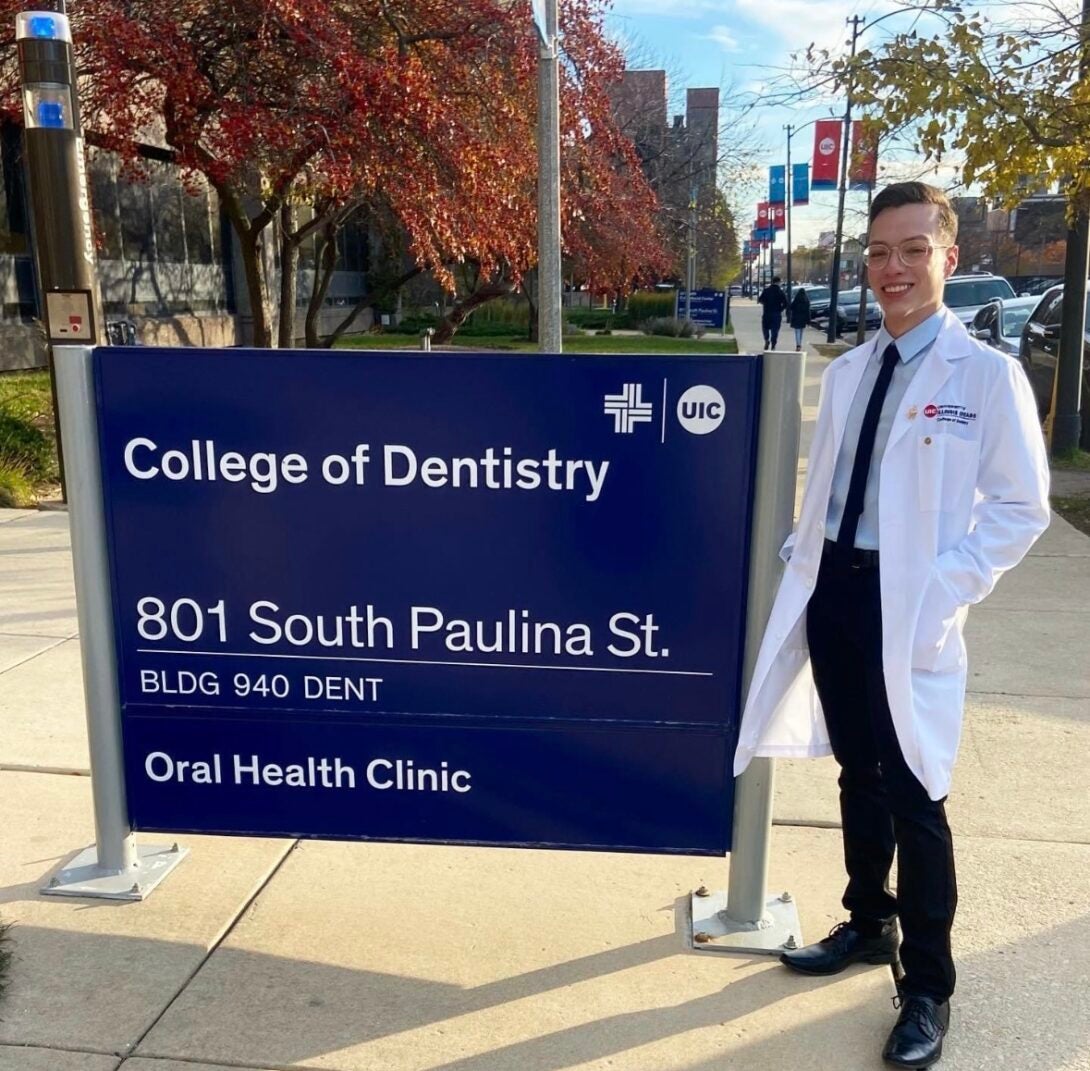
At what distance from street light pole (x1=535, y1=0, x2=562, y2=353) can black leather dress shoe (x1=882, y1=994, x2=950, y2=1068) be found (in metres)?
6.55

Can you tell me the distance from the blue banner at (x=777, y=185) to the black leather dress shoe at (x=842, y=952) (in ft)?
137

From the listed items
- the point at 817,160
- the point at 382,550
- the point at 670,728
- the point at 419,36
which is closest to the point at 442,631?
the point at 382,550

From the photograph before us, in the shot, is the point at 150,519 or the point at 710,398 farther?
the point at 150,519

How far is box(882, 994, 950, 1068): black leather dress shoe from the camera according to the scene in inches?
98.7

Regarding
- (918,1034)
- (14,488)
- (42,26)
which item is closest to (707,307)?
(14,488)

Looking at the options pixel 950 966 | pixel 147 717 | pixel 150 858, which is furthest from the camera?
pixel 150 858

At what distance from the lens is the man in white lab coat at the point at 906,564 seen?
7.70 ft

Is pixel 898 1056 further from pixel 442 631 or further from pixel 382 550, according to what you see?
pixel 382 550

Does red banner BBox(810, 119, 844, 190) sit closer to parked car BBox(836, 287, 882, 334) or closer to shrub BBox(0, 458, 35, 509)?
parked car BBox(836, 287, 882, 334)

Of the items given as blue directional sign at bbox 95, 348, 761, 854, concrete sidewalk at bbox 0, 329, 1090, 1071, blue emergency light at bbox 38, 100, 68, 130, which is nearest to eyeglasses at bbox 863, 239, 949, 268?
blue directional sign at bbox 95, 348, 761, 854

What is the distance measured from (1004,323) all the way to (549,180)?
10.9 metres

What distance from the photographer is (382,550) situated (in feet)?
9.21

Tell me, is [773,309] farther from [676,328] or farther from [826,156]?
[826,156]

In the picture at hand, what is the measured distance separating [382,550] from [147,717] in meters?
0.84
